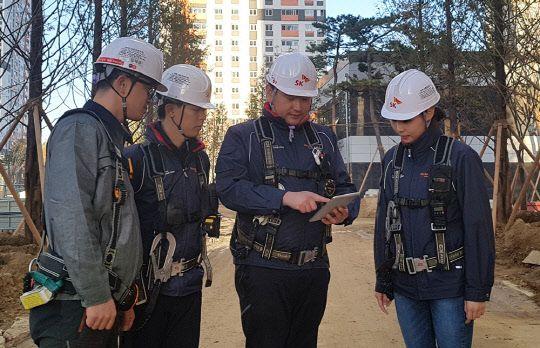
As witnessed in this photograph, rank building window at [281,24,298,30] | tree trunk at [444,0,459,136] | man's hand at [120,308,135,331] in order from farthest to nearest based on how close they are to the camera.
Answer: building window at [281,24,298,30]
tree trunk at [444,0,459,136]
man's hand at [120,308,135,331]

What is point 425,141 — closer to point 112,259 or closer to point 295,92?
point 295,92

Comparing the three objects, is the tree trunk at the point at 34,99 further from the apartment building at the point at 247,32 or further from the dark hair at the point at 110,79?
the apartment building at the point at 247,32

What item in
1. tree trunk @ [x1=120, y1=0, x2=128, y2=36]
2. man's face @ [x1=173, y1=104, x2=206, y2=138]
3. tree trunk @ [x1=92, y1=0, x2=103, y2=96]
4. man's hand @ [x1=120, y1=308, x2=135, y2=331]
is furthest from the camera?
tree trunk @ [x1=120, y1=0, x2=128, y2=36]

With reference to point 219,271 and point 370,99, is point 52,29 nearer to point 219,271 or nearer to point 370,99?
point 219,271

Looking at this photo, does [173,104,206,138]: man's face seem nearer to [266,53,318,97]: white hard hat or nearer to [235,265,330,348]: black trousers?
[266,53,318,97]: white hard hat

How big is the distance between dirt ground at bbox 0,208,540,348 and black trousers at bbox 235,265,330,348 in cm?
242

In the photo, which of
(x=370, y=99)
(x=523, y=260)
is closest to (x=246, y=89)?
(x=370, y=99)

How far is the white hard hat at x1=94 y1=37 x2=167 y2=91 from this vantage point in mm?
2682

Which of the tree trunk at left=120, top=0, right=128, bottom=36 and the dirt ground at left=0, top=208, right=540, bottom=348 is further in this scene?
the tree trunk at left=120, top=0, right=128, bottom=36

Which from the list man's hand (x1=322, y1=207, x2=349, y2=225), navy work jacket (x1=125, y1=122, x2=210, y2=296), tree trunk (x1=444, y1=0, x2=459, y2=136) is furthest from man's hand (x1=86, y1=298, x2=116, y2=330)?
tree trunk (x1=444, y1=0, x2=459, y2=136)

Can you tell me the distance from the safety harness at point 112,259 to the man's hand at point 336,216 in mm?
1119

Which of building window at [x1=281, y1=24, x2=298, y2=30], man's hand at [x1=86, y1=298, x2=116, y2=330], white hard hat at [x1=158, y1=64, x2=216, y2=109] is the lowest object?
man's hand at [x1=86, y1=298, x2=116, y2=330]

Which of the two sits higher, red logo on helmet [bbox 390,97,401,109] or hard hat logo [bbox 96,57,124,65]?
hard hat logo [bbox 96,57,124,65]

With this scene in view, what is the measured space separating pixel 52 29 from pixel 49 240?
8021 millimetres
